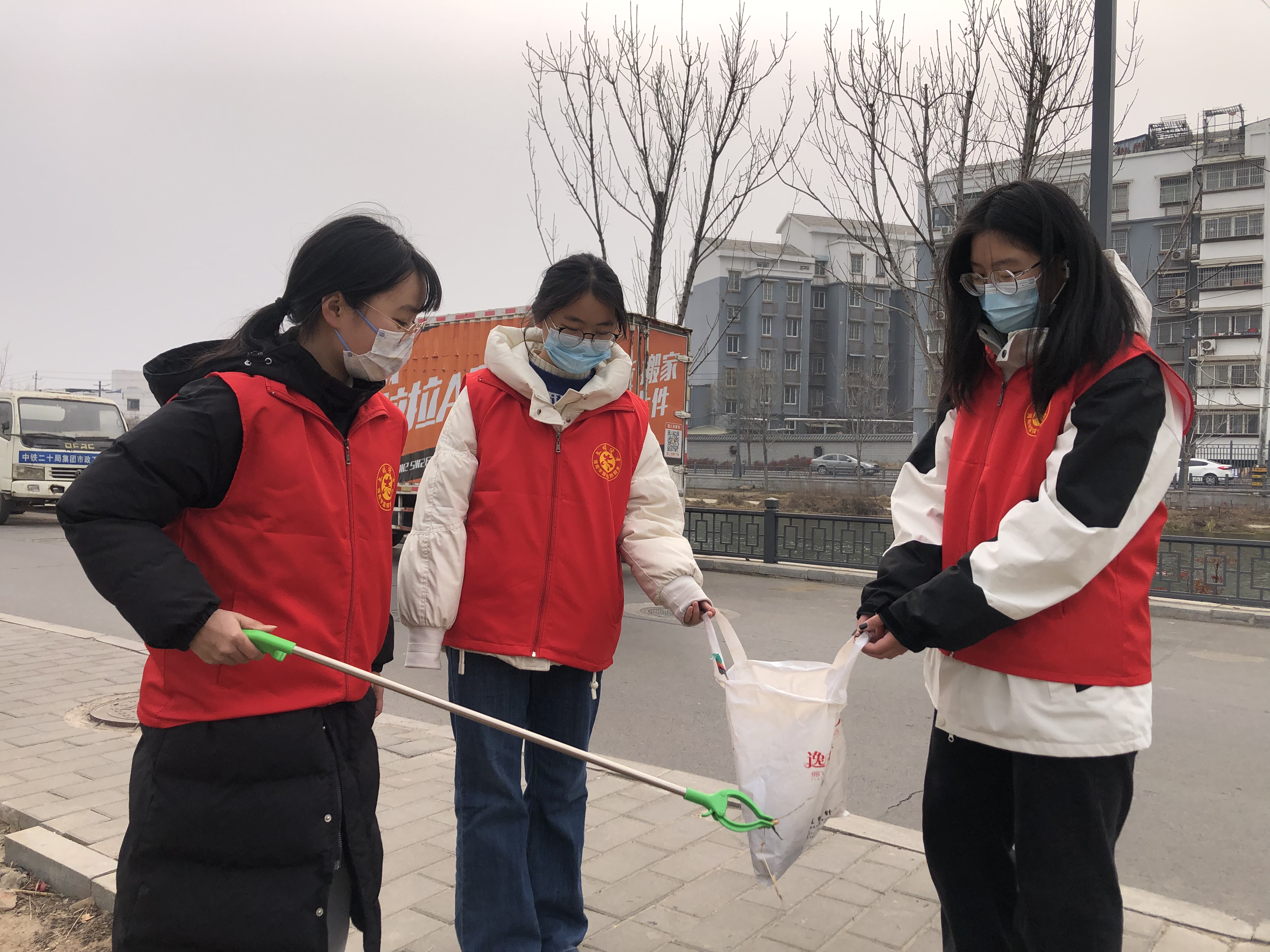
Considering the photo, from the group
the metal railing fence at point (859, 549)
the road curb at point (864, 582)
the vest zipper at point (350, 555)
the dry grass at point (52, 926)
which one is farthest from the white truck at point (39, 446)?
the vest zipper at point (350, 555)

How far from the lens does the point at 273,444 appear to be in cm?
179

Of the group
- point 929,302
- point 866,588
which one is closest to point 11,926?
point 866,588

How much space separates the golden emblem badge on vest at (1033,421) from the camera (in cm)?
196

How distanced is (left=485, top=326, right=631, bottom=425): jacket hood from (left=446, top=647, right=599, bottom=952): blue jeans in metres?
0.67

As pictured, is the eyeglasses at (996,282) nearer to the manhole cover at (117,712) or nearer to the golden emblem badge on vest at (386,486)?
the golden emblem badge on vest at (386,486)

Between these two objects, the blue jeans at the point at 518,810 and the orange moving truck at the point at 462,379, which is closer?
the blue jeans at the point at 518,810

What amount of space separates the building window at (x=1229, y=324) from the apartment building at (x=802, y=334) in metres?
16.4

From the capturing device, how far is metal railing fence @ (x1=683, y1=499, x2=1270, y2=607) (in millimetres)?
9242

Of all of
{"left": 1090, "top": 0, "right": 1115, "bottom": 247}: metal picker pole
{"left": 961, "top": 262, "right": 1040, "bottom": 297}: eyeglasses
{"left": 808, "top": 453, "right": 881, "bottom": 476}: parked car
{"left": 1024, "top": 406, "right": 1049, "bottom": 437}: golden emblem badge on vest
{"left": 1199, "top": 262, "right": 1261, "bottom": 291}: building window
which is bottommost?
{"left": 808, "top": 453, "right": 881, "bottom": 476}: parked car

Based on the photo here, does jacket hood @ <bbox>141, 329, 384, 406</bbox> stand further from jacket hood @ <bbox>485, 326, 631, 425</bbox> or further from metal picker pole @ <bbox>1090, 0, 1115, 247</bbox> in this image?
metal picker pole @ <bbox>1090, 0, 1115, 247</bbox>

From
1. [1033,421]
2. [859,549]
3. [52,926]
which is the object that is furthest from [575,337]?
[859,549]

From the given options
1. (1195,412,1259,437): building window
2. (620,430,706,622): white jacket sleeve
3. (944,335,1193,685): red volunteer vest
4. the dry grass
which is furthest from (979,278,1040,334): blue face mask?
(1195,412,1259,437): building window

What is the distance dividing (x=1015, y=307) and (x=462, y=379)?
9.25 metres

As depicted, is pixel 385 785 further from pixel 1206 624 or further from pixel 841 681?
pixel 1206 624
